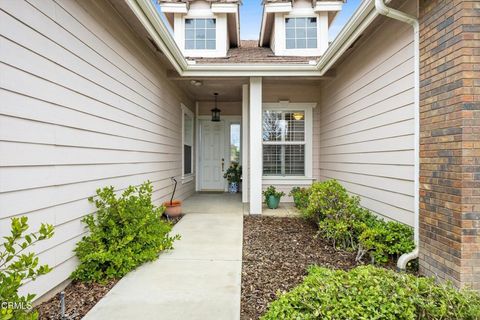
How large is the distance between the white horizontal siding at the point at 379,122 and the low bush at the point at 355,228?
0.21m

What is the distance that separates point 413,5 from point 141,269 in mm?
4149

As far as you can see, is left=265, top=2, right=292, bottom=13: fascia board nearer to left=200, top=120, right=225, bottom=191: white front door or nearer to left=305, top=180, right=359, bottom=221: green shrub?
left=200, top=120, right=225, bottom=191: white front door

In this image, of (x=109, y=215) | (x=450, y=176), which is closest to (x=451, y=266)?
(x=450, y=176)

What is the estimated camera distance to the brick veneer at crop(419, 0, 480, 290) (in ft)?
7.45

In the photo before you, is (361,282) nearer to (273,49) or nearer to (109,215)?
(109,215)

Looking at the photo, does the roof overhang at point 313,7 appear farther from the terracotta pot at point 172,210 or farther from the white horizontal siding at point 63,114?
the terracotta pot at point 172,210

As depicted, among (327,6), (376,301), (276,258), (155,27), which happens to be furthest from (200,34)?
(376,301)

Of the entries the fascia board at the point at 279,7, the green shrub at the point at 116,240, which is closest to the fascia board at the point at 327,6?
the fascia board at the point at 279,7

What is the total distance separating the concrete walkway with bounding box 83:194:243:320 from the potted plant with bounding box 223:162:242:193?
4.46 m

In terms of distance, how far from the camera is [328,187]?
4.15m

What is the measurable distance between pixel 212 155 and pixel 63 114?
21.6 feet

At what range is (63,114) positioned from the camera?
2.51 meters

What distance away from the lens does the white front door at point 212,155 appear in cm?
903

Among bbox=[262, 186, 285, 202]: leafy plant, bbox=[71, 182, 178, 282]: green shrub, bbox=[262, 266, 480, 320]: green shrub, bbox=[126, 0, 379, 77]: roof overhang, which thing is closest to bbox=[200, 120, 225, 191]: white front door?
bbox=[262, 186, 285, 202]: leafy plant
